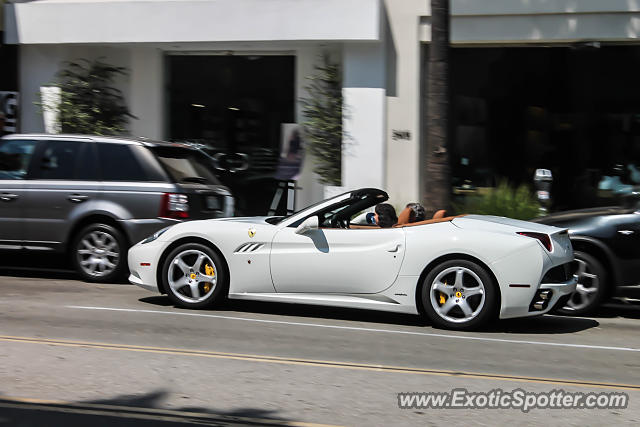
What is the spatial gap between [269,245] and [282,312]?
818 millimetres

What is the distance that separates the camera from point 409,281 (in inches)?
307

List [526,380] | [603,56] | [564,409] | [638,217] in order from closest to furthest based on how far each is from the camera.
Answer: [564,409] < [526,380] < [638,217] < [603,56]

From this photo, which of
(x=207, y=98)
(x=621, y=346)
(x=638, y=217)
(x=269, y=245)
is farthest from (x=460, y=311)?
(x=207, y=98)

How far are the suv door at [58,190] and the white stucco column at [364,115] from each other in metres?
5.83

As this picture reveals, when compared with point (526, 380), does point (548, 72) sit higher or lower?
higher

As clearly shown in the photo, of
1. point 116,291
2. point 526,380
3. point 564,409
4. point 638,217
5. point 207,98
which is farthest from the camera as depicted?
point 207,98

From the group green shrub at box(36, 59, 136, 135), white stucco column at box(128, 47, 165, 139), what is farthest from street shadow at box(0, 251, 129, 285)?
white stucco column at box(128, 47, 165, 139)

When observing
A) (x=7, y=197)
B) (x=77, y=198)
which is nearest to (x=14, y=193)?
(x=7, y=197)

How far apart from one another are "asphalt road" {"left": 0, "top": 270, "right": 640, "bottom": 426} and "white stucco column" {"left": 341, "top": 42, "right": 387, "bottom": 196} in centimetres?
664

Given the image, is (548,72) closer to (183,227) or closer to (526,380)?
(183,227)

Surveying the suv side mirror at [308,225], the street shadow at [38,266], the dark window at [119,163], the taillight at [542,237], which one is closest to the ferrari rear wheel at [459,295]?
the taillight at [542,237]

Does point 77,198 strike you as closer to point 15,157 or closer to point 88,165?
point 88,165

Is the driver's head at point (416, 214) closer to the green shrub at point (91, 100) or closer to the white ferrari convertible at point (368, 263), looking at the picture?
the white ferrari convertible at point (368, 263)

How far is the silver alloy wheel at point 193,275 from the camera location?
8453 mm
